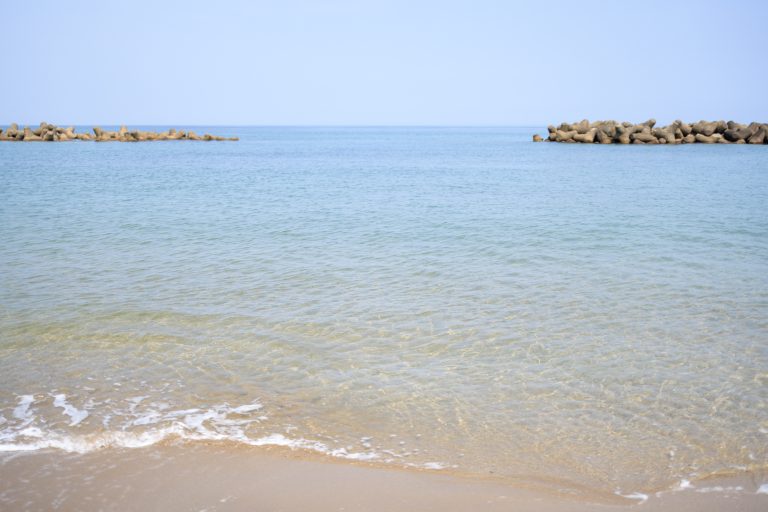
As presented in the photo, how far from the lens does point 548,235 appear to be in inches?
661

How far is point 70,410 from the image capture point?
6441mm

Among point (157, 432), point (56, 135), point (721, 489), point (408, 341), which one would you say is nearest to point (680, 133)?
point (408, 341)

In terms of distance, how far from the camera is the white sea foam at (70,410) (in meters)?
6.22

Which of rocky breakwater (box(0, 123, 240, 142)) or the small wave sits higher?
rocky breakwater (box(0, 123, 240, 142))

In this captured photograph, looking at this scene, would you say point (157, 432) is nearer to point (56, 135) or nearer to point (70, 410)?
point (70, 410)

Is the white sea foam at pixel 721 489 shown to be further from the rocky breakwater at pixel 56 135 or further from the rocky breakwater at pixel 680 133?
the rocky breakwater at pixel 56 135

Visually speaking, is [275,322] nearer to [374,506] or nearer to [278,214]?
[374,506]

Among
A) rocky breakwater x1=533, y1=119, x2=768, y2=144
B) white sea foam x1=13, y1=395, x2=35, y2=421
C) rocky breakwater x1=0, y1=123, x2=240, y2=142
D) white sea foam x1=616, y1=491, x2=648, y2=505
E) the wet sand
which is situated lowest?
white sea foam x1=13, y1=395, x2=35, y2=421

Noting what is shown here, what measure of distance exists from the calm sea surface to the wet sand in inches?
9.6

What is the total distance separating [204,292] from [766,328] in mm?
9249

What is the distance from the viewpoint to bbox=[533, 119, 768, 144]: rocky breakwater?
73188mm

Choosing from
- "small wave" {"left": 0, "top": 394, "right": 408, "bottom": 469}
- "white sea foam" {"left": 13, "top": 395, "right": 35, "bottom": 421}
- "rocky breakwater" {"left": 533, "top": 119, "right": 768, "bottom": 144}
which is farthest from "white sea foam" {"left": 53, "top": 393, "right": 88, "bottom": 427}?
"rocky breakwater" {"left": 533, "top": 119, "right": 768, "bottom": 144}

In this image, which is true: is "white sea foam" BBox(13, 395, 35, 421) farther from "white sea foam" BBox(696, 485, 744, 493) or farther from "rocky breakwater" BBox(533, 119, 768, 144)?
"rocky breakwater" BBox(533, 119, 768, 144)

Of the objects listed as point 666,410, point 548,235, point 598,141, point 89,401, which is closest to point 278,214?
point 548,235
